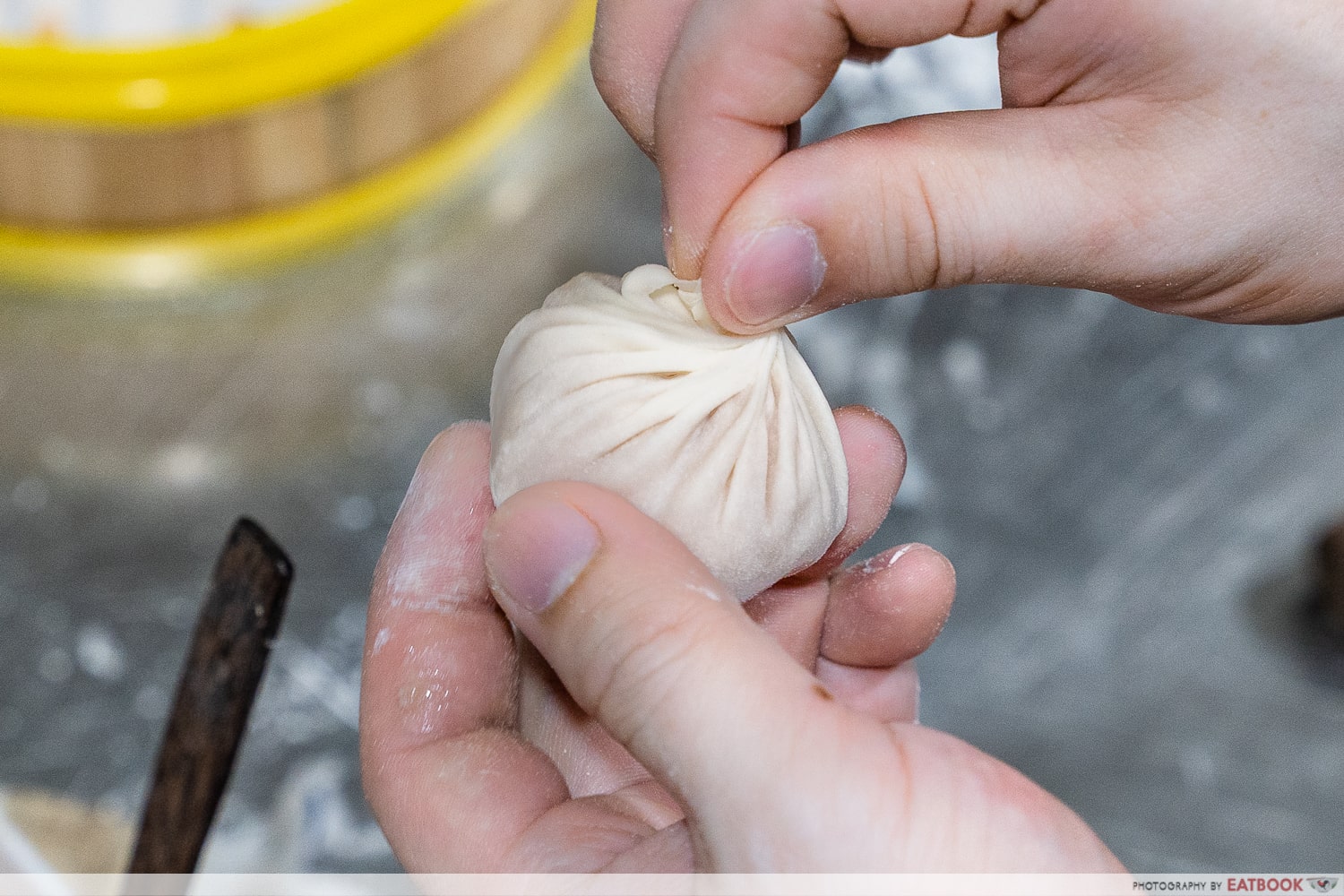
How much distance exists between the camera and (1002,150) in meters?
0.85

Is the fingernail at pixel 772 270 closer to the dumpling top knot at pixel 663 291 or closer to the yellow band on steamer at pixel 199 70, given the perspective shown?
the dumpling top knot at pixel 663 291

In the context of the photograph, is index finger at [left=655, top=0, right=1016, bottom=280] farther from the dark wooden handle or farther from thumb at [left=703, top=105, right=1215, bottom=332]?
the dark wooden handle

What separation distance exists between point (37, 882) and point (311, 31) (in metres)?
0.90

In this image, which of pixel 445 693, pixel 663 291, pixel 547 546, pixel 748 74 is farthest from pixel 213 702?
pixel 748 74

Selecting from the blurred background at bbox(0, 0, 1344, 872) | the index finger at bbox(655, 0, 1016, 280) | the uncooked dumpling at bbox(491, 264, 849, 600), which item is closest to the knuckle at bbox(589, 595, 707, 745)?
the uncooked dumpling at bbox(491, 264, 849, 600)

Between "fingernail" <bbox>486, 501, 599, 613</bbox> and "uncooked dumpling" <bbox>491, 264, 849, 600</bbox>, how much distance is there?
0.45 feet

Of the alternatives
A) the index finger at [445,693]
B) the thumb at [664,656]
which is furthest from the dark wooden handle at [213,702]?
the thumb at [664,656]

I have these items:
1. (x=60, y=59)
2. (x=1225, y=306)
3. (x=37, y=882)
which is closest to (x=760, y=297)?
(x=1225, y=306)

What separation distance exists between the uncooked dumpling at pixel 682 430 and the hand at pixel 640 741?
98 mm

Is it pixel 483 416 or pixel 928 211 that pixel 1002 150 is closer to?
pixel 928 211

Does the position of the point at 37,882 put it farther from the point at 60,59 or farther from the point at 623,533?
the point at 60,59

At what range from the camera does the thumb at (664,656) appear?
0.67 meters

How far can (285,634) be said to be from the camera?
1391mm

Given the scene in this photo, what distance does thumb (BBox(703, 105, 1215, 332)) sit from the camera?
32.4 inches
